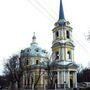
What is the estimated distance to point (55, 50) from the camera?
6069cm

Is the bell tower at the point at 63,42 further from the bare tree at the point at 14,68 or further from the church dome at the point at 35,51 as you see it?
the bare tree at the point at 14,68

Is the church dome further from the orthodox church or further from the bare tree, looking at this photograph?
the bare tree

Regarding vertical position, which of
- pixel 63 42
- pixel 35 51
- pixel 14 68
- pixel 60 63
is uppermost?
pixel 63 42

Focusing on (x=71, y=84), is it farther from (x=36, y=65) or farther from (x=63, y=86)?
(x=36, y=65)

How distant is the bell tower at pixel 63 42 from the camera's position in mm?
59406

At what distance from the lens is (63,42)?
195 feet

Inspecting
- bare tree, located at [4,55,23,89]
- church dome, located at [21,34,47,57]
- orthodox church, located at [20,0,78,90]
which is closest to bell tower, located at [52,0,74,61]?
orthodox church, located at [20,0,78,90]

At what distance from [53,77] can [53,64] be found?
315 centimetres

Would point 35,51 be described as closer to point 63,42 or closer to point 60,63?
point 63,42

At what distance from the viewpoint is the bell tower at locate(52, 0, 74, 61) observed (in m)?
59.4

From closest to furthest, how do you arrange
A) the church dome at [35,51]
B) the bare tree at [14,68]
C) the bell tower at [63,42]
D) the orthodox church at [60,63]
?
the bare tree at [14,68]
the orthodox church at [60,63]
the bell tower at [63,42]
the church dome at [35,51]

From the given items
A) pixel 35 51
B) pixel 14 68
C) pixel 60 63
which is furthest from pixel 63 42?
pixel 14 68

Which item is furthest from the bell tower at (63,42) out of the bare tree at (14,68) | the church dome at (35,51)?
the bare tree at (14,68)

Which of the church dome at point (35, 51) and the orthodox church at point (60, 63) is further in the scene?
the church dome at point (35, 51)
